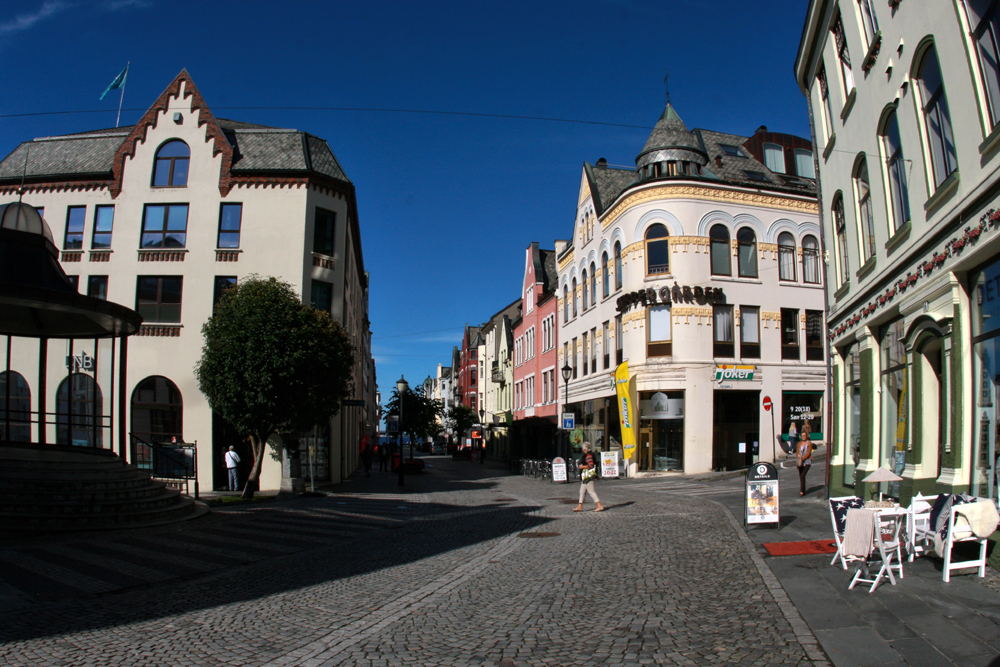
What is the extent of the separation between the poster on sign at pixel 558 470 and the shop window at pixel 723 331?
8.53 m

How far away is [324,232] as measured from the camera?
1166 inches

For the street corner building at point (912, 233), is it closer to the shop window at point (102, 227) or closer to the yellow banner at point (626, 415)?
the yellow banner at point (626, 415)

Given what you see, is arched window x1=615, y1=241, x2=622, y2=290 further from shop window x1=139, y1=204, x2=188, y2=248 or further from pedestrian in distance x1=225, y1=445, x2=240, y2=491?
shop window x1=139, y1=204, x2=188, y2=248

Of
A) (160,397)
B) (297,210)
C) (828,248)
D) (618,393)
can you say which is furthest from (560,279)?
(828,248)

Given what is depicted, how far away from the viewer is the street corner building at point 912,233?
9.02m

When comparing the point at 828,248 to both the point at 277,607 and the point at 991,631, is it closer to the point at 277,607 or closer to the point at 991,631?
the point at 991,631

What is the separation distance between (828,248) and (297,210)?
764 inches

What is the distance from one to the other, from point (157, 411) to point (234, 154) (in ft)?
34.4

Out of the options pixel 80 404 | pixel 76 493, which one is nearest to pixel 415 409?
pixel 80 404

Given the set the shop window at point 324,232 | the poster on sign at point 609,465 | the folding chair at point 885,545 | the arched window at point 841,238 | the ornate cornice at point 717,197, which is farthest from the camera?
the ornate cornice at point 717,197

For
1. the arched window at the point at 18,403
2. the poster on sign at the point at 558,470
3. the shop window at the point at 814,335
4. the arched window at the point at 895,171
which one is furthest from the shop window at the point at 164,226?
the shop window at the point at 814,335

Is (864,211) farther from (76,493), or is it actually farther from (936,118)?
(76,493)

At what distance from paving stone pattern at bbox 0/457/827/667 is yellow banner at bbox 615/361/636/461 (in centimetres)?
1653

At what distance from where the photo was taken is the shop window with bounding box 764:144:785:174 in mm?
36781
